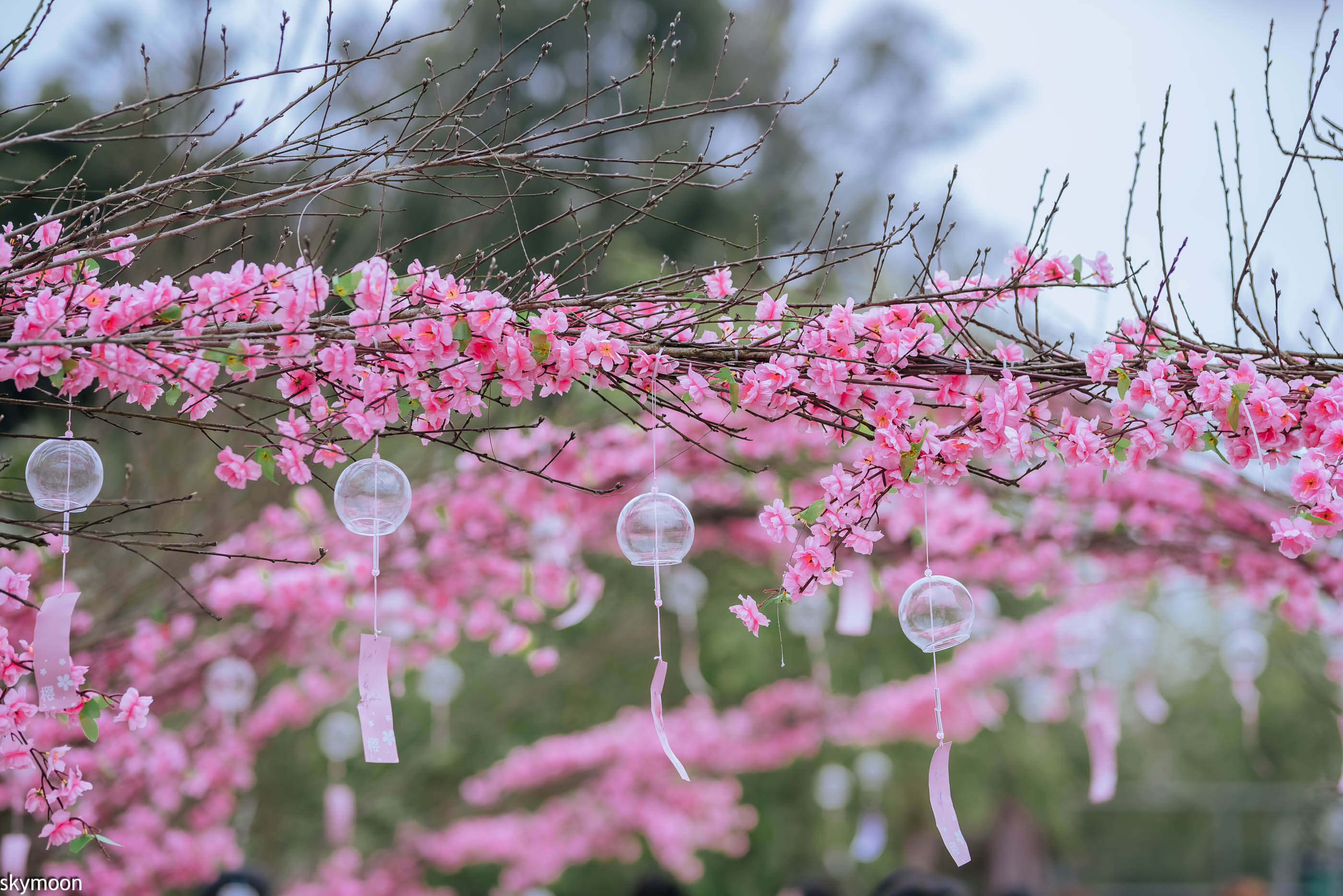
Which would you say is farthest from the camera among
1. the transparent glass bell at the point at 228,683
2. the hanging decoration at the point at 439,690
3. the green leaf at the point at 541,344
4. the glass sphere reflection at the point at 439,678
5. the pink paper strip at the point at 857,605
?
the hanging decoration at the point at 439,690

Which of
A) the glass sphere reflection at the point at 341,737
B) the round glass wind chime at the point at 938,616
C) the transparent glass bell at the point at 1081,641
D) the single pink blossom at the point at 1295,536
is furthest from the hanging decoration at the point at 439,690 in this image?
the single pink blossom at the point at 1295,536

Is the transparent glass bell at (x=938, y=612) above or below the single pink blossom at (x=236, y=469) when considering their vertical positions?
below

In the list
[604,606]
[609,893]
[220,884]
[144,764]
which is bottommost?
[609,893]

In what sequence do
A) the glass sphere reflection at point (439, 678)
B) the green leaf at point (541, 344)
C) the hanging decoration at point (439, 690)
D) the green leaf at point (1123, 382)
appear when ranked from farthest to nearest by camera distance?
the hanging decoration at point (439, 690)
the glass sphere reflection at point (439, 678)
the green leaf at point (1123, 382)
the green leaf at point (541, 344)

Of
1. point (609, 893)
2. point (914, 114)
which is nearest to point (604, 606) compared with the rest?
point (609, 893)

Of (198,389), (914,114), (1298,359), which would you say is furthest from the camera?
(914,114)

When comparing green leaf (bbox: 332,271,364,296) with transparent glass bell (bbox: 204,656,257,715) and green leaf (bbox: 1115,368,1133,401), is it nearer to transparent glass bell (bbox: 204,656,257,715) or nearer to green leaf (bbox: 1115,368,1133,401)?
green leaf (bbox: 1115,368,1133,401)

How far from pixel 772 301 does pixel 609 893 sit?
753 cm

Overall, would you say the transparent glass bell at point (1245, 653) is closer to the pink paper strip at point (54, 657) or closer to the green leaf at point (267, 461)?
the green leaf at point (267, 461)

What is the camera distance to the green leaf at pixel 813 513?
6.06 feet

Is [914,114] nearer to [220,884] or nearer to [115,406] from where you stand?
[115,406]

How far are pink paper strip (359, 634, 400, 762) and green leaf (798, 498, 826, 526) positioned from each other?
77 cm

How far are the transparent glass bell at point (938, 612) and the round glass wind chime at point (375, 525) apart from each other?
0.96 m

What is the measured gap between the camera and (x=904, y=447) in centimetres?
177
